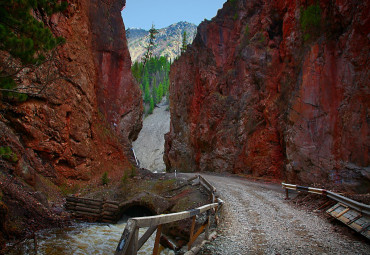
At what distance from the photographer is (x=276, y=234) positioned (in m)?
7.50

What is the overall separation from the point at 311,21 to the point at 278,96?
7.30 metres

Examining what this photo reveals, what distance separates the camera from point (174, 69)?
53.1m

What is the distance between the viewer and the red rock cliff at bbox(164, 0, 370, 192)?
51.3 ft

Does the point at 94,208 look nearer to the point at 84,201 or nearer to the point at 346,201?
the point at 84,201

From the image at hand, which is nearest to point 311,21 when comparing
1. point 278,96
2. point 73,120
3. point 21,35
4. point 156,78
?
point 278,96

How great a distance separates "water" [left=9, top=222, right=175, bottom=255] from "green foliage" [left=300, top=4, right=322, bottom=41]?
2015cm

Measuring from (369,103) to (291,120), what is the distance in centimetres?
688

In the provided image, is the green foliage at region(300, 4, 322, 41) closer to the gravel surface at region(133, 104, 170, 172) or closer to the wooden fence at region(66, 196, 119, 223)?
the wooden fence at region(66, 196, 119, 223)

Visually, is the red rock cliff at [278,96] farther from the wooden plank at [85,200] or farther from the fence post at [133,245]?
the fence post at [133,245]

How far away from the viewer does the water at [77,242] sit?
28.3 feet

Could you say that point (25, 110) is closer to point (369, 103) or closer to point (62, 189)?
point (62, 189)

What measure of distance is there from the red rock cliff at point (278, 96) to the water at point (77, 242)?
37.9 ft

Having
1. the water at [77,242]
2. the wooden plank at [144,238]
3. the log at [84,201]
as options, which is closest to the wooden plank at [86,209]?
the log at [84,201]

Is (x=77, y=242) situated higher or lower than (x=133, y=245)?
lower
